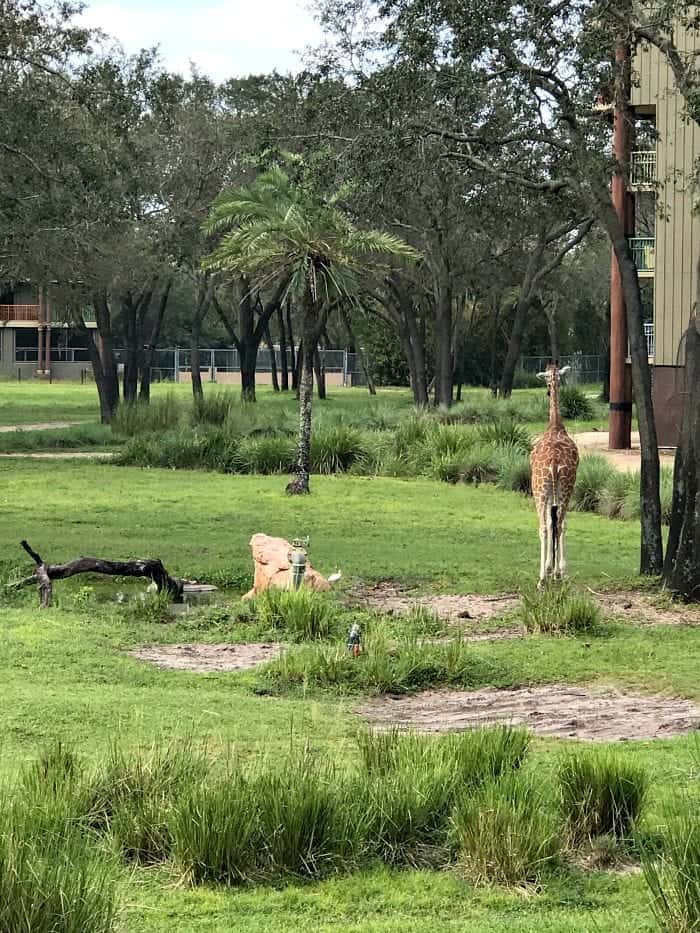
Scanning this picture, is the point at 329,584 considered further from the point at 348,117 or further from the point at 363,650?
the point at 348,117

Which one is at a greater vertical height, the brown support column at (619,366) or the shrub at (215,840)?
the brown support column at (619,366)

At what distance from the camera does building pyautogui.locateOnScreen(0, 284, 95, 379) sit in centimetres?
8438

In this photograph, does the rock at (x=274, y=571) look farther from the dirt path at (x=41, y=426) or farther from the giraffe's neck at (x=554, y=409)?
the dirt path at (x=41, y=426)

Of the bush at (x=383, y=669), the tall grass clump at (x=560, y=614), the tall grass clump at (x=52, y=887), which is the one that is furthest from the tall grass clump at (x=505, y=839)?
the tall grass clump at (x=560, y=614)

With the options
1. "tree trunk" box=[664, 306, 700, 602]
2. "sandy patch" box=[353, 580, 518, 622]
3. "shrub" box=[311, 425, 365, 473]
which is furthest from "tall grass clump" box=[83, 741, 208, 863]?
"shrub" box=[311, 425, 365, 473]

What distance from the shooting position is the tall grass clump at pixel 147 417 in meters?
33.7

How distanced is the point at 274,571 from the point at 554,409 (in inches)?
135

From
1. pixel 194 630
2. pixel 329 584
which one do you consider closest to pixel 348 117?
pixel 329 584

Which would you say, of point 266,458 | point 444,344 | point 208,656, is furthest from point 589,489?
point 444,344

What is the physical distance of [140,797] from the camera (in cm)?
646

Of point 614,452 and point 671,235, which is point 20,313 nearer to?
point 614,452

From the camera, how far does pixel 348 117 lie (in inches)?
630

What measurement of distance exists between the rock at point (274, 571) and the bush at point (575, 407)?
27967 mm

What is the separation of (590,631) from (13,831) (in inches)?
298
